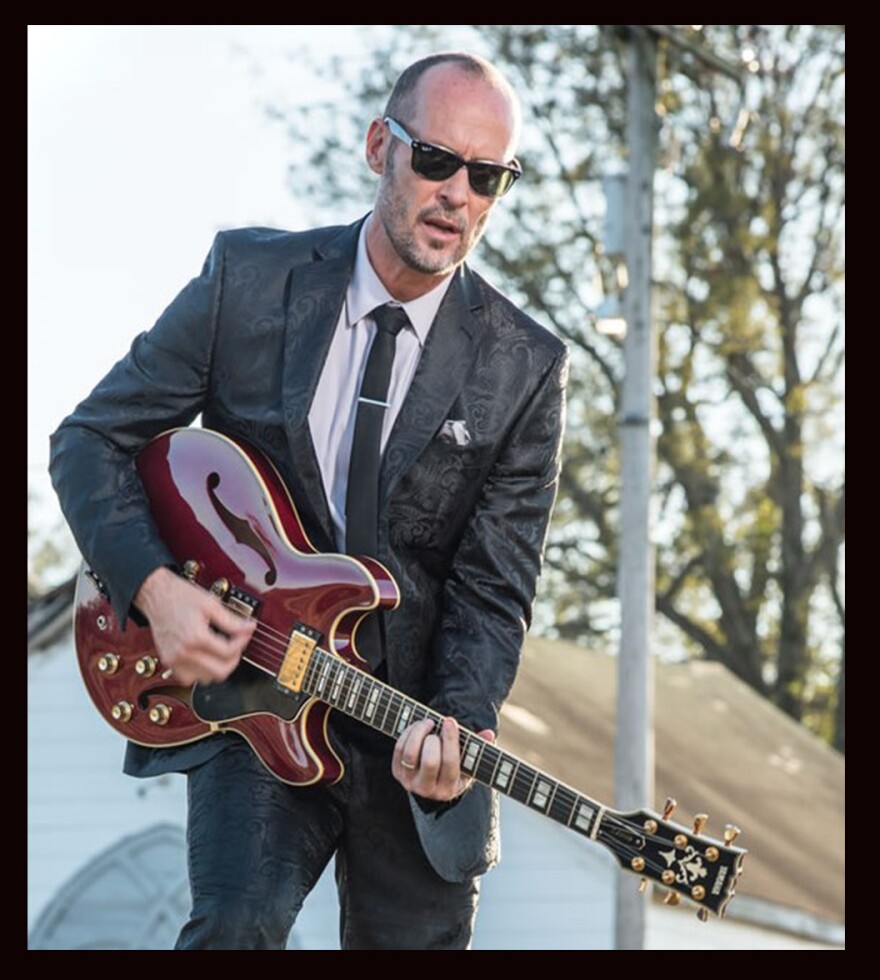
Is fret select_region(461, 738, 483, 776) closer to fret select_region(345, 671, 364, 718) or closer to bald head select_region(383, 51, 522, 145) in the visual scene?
fret select_region(345, 671, 364, 718)

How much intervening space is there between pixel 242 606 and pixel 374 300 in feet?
2.55

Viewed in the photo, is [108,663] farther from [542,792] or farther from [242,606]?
[542,792]

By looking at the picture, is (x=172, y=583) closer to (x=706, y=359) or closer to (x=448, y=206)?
(x=448, y=206)

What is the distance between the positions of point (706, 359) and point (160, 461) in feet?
81.4

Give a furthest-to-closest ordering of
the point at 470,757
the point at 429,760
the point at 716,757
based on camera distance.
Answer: the point at 716,757 → the point at 470,757 → the point at 429,760

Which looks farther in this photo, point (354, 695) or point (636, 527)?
point (636, 527)

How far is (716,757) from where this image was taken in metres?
25.1

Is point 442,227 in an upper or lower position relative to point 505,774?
upper

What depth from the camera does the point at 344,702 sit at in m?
5.02

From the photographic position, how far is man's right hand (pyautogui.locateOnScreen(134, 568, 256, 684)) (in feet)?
16.2

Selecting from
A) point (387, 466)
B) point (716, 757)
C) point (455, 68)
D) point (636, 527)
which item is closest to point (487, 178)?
point (455, 68)
